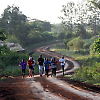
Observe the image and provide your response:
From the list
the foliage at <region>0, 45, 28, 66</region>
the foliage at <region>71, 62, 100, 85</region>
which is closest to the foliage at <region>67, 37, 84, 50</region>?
the foliage at <region>0, 45, 28, 66</region>

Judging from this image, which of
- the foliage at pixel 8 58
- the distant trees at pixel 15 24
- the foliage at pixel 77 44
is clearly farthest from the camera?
the distant trees at pixel 15 24

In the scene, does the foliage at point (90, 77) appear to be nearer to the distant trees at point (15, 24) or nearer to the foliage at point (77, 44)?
the foliage at point (77, 44)

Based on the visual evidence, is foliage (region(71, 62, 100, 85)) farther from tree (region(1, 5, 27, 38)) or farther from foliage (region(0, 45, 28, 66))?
tree (region(1, 5, 27, 38))

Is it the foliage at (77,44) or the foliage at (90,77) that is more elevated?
the foliage at (77,44)

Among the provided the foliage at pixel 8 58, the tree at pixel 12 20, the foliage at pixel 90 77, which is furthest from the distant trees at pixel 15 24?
the foliage at pixel 90 77

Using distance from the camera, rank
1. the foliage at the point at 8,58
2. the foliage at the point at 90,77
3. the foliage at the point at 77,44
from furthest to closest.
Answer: the foliage at the point at 77,44 < the foliage at the point at 8,58 < the foliage at the point at 90,77

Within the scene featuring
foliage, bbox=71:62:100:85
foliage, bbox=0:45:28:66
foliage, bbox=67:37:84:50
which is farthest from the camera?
foliage, bbox=67:37:84:50

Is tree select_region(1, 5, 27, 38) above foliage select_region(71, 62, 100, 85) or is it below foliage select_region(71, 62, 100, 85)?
above

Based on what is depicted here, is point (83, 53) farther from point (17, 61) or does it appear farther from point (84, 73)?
point (84, 73)

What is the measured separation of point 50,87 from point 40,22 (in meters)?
91.5

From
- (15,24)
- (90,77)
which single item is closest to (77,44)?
(15,24)

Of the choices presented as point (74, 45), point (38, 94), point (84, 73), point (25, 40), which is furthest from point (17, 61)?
point (25, 40)

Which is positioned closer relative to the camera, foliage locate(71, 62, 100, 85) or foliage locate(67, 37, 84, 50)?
foliage locate(71, 62, 100, 85)

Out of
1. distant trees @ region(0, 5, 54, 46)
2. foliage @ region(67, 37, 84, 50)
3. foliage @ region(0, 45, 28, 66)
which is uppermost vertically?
distant trees @ region(0, 5, 54, 46)
